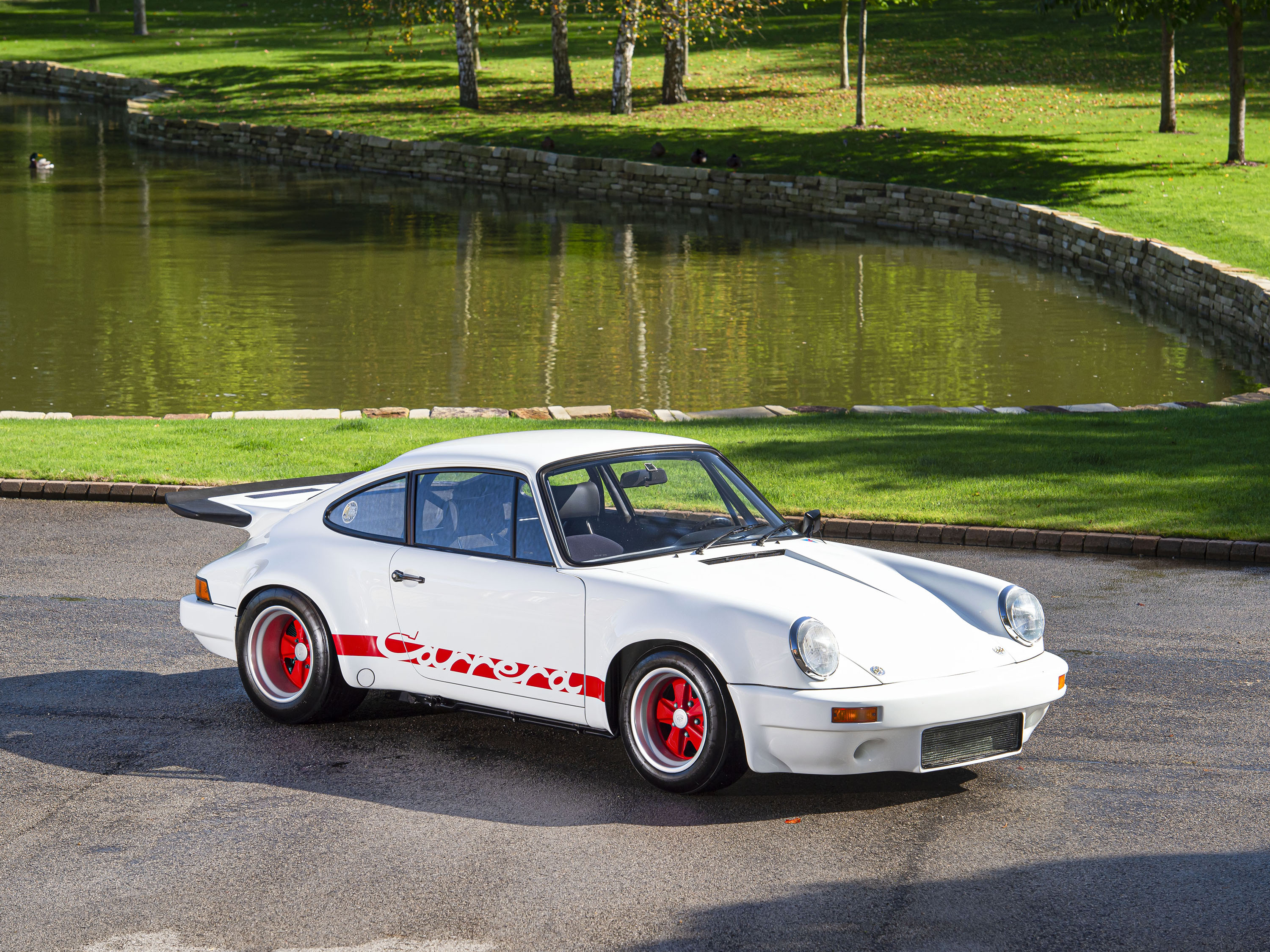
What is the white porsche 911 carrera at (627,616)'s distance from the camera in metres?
6.11

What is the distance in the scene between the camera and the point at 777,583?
653cm

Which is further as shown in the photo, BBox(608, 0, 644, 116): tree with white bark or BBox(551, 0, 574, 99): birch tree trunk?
BBox(551, 0, 574, 99): birch tree trunk

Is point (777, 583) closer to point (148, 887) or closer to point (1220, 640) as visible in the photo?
point (148, 887)

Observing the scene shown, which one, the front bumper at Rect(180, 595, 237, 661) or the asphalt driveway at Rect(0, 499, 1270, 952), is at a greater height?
the front bumper at Rect(180, 595, 237, 661)

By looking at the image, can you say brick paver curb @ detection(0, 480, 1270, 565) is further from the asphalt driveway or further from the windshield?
the windshield

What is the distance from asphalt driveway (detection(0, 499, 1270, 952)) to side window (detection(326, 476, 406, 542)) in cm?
101

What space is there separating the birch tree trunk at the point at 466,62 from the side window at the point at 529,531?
36388mm

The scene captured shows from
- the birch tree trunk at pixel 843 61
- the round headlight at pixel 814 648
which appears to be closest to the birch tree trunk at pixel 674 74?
the birch tree trunk at pixel 843 61

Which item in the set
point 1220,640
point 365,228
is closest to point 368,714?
point 1220,640

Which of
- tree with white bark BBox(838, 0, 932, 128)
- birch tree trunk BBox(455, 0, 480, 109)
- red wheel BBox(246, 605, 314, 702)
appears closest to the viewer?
red wheel BBox(246, 605, 314, 702)

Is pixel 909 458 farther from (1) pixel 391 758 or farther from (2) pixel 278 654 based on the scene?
(1) pixel 391 758

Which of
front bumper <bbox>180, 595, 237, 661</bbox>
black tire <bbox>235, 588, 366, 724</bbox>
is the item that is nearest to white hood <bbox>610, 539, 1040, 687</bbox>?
black tire <bbox>235, 588, 366, 724</bbox>

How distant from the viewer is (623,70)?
42375 mm

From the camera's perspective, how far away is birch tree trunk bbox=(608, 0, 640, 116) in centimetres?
4141
